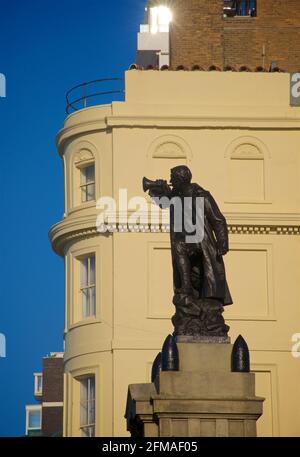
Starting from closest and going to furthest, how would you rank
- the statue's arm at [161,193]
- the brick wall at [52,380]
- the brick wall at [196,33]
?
the statue's arm at [161,193]
the brick wall at [196,33]
the brick wall at [52,380]

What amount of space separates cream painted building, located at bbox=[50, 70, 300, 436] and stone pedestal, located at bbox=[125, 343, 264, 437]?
21990 millimetres

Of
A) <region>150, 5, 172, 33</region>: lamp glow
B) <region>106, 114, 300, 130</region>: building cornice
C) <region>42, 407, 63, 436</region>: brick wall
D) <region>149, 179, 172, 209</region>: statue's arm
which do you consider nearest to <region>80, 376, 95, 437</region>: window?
<region>106, 114, 300, 130</region>: building cornice

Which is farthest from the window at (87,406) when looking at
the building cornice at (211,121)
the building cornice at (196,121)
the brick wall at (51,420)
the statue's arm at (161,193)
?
the statue's arm at (161,193)

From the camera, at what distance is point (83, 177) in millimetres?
53938

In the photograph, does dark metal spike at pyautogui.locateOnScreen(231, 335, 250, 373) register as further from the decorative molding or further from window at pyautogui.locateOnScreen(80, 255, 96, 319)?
the decorative molding

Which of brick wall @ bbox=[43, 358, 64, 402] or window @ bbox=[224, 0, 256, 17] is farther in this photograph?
brick wall @ bbox=[43, 358, 64, 402]

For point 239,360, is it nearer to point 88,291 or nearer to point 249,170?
point 88,291

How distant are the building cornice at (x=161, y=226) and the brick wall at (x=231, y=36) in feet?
19.6

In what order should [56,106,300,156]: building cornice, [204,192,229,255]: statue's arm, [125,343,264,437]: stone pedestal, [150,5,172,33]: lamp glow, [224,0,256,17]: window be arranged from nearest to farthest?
[125,343,264,437]: stone pedestal → [204,192,229,255]: statue's arm → [56,106,300,156]: building cornice → [224,0,256,17]: window → [150,5,172,33]: lamp glow

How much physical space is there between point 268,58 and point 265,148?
165 inches

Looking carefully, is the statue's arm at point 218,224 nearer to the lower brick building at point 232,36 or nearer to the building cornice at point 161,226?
the building cornice at point 161,226

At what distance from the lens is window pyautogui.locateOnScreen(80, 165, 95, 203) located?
53.4m

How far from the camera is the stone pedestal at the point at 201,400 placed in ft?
88.3

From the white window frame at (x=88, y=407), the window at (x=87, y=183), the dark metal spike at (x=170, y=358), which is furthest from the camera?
the window at (x=87, y=183)
